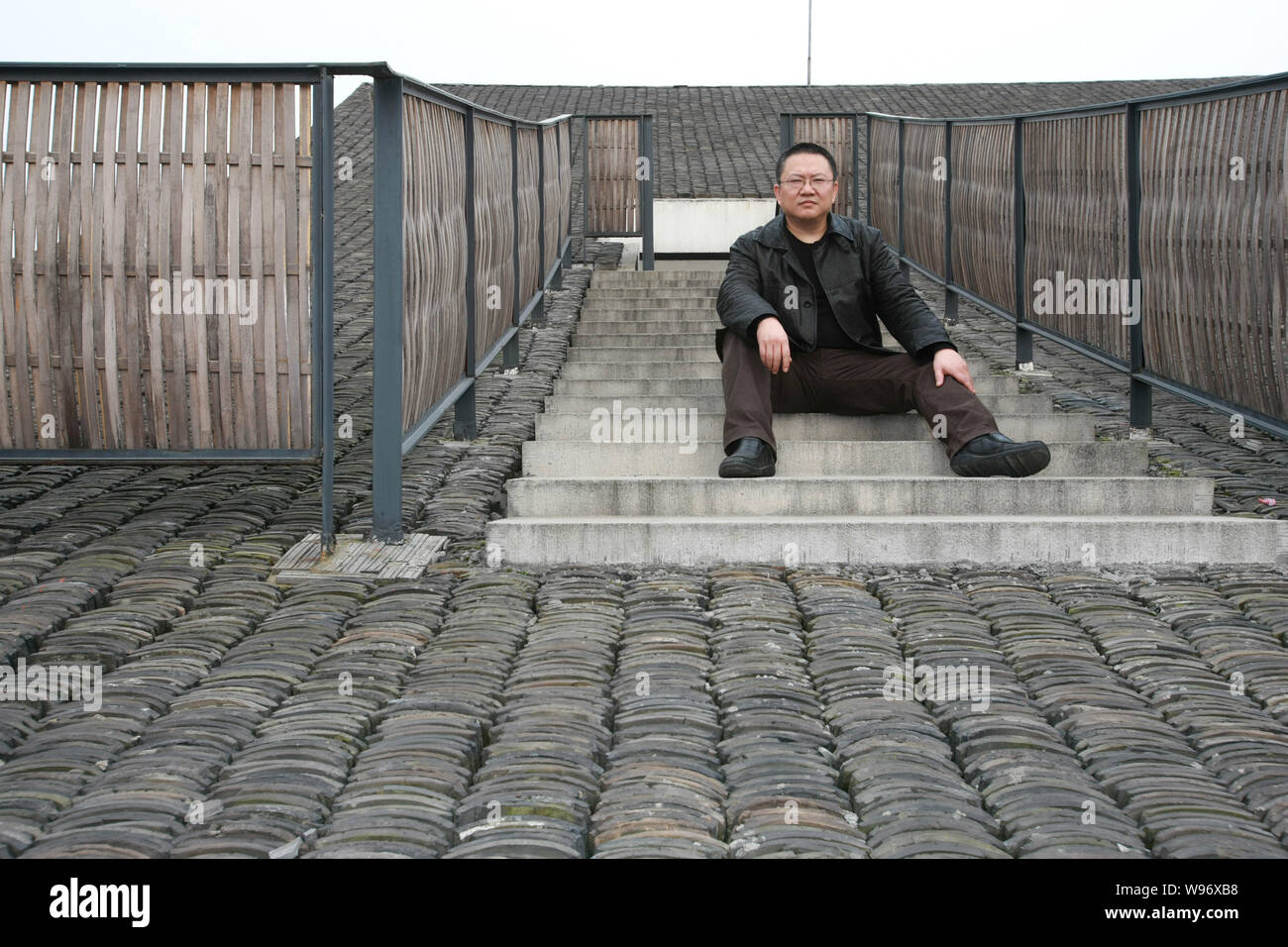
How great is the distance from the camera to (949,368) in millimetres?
6523

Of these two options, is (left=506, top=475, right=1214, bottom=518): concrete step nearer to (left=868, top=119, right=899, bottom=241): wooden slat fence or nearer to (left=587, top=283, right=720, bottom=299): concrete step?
(left=587, top=283, right=720, bottom=299): concrete step

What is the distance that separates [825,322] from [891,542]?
1.57 meters

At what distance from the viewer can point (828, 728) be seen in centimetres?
394

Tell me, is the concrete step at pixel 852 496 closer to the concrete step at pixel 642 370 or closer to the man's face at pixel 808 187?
the man's face at pixel 808 187

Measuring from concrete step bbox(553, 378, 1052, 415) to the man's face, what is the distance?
1284 mm

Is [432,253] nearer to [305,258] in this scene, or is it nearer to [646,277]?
[305,258]

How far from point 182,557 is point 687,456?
2271mm

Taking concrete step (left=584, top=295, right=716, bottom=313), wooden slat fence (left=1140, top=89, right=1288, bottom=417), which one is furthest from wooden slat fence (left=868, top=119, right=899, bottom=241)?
wooden slat fence (left=1140, top=89, right=1288, bottom=417)

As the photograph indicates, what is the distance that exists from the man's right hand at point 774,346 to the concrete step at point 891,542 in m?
0.89

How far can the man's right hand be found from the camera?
6.33 m

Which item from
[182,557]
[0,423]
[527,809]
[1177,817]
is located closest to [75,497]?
[0,423]

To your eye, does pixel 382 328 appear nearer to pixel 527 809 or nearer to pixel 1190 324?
pixel 527 809

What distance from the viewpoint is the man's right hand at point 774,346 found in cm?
633

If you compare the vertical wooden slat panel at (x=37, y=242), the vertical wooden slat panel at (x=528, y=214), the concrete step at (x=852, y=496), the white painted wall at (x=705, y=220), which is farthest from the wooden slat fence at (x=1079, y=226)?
the white painted wall at (x=705, y=220)
